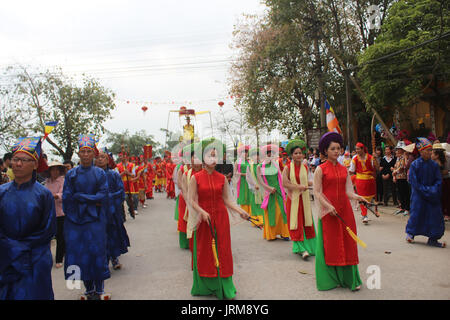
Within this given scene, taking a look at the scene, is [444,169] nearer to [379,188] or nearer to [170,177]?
[379,188]

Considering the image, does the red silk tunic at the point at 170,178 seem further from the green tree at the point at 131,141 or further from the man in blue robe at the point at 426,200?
the green tree at the point at 131,141

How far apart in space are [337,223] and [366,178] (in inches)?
204

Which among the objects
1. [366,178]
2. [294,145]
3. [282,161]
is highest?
[294,145]

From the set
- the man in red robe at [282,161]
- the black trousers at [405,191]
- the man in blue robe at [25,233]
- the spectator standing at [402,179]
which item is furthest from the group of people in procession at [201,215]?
the black trousers at [405,191]

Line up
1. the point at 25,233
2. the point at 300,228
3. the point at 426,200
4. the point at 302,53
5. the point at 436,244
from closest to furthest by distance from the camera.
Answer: the point at 25,233 < the point at 300,228 < the point at 436,244 < the point at 426,200 < the point at 302,53

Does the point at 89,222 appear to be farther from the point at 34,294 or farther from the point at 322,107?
the point at 322,107

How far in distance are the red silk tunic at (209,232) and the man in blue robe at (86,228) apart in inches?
43.1

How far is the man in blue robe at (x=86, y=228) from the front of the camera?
14.1 feet

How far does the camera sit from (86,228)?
435cm

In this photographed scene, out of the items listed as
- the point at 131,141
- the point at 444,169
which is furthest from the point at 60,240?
the point at 131,141

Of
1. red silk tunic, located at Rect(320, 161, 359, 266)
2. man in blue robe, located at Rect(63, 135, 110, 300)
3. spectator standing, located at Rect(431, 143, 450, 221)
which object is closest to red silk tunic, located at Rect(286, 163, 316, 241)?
red silk tunic, located at Rect(320, 161, 359, 266)

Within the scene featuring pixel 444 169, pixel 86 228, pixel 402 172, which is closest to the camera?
pixel 86 228
